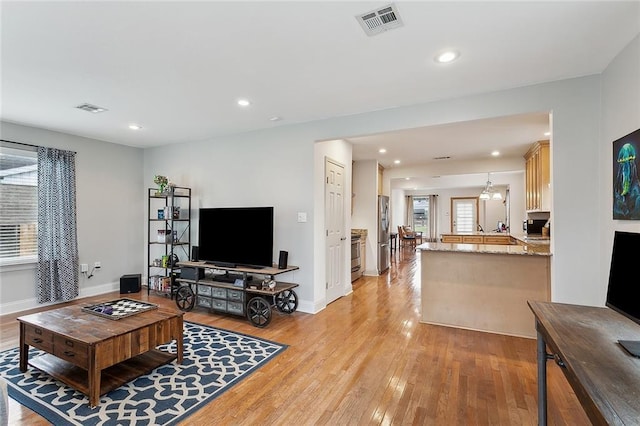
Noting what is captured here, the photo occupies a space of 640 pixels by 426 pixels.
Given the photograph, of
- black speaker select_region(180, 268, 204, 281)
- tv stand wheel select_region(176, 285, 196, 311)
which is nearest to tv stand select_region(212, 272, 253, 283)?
black speaker select_region(180, 268, 204, 281)

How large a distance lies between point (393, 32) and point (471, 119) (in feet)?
5.05

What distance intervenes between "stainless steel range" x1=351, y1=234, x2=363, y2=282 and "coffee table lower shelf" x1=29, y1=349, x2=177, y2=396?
3838 mm

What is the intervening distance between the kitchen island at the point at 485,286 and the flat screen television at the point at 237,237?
6.55 feet

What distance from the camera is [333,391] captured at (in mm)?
2287

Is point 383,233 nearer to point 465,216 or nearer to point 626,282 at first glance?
point 626,282

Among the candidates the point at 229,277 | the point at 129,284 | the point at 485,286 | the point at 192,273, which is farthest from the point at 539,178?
the point at 129,284

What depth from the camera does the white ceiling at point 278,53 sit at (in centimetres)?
188

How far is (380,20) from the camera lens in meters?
1.95

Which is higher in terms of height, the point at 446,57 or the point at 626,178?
the point at 446,57

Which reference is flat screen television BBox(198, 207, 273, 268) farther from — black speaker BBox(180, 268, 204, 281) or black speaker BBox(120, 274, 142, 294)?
black speaker BBox(120, 274, 142, 294)

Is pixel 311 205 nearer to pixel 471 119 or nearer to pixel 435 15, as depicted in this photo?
pixel 471 119

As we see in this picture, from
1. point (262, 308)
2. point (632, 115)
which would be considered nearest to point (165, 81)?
point (262, 308)

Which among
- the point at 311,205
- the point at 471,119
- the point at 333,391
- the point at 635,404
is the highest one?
the point at 471,119

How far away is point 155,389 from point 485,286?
340cm
